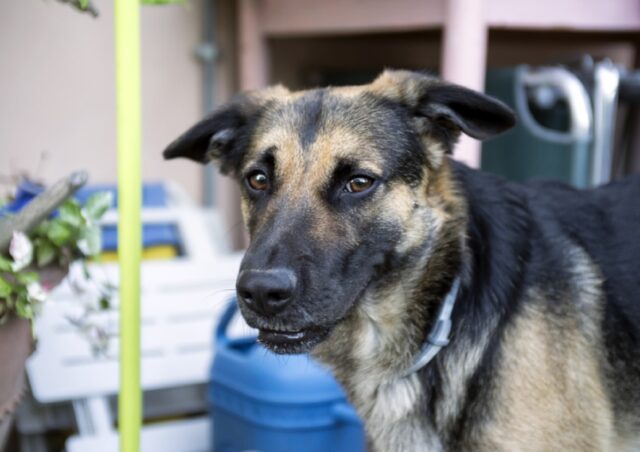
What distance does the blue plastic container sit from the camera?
2.10 m

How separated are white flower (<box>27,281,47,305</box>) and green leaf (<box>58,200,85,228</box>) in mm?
176

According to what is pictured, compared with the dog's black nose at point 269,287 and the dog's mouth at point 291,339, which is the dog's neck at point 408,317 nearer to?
the dog's mouth at point 291,339

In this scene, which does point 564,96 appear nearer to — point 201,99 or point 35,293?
point 201,99

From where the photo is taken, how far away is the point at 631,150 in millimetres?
3396

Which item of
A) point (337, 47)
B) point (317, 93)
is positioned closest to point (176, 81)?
point (337, 47)

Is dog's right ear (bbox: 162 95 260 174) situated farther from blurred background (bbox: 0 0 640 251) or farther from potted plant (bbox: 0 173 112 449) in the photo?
blurred background (bbox: 0 0 640 251)

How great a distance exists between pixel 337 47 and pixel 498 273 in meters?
2.28

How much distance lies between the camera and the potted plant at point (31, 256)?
5.38 feet

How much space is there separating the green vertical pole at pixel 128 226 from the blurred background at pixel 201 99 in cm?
33

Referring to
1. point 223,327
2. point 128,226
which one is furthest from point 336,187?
point 223,327

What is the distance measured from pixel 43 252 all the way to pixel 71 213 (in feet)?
0.36

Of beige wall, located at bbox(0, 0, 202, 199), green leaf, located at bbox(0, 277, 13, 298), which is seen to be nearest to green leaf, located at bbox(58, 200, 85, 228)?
green leaf, located at bbox(0, 277, 13, 298)

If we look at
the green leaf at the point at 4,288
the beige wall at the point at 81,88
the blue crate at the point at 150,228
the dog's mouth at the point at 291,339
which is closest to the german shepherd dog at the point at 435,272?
the dog's mouth at the point at 291,339

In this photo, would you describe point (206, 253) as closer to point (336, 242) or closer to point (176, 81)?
point (176, 81)
